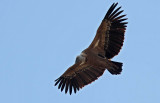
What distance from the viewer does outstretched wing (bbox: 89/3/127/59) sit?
21625mm

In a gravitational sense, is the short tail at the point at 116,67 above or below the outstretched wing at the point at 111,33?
below

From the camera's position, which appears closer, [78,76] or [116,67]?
[116,67]

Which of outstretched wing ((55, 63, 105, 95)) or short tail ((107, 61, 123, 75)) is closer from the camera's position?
short tail ((107, 61, 123, 75))

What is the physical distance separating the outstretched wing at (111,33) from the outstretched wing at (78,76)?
100cm

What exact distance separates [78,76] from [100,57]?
57.5 inches

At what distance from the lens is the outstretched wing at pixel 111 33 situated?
851 inches

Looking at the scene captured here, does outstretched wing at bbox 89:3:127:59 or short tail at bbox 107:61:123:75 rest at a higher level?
outstretched wing at bbox 89:3:127:59

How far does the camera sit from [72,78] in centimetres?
2242

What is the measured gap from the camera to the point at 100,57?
21.8 m

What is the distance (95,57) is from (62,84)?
1917 millimetres

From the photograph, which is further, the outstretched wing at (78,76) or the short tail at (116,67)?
the outstretched wing at (78,76)

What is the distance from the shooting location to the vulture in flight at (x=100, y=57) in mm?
21609

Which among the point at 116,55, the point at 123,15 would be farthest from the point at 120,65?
the point at 123,15

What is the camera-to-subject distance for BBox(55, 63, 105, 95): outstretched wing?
22.2 meters
